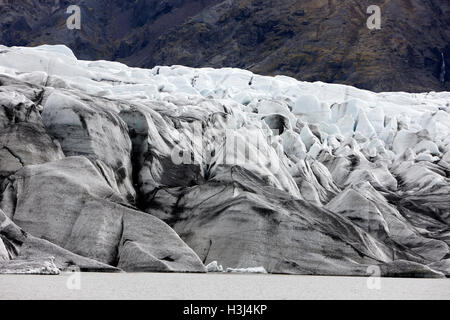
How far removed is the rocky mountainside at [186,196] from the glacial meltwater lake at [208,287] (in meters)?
1.52

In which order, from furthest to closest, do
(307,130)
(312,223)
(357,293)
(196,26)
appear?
(196,26) < (307,130) < (312,223) < (357,293)

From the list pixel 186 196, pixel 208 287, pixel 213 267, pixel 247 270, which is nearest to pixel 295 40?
pixel 186 196

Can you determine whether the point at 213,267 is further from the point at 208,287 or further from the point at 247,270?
the point at 208,287

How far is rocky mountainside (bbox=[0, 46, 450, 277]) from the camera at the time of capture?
1036 inches

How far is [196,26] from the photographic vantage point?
534ft

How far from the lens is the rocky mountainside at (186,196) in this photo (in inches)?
1036

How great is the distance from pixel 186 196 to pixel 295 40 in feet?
404

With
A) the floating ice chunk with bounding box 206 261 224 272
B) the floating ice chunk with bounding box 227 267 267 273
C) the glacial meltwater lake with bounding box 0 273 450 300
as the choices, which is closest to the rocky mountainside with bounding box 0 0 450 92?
the floating ice chunk with bounding box 227 267 267 273

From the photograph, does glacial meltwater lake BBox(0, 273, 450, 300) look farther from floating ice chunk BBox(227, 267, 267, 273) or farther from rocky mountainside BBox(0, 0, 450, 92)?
rocky mountainside BBox(0, 0, 450, 92)

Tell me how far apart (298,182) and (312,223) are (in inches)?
396

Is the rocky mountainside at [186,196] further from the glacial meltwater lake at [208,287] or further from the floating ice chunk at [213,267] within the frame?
the glacial meltwater lake at [208,287]
